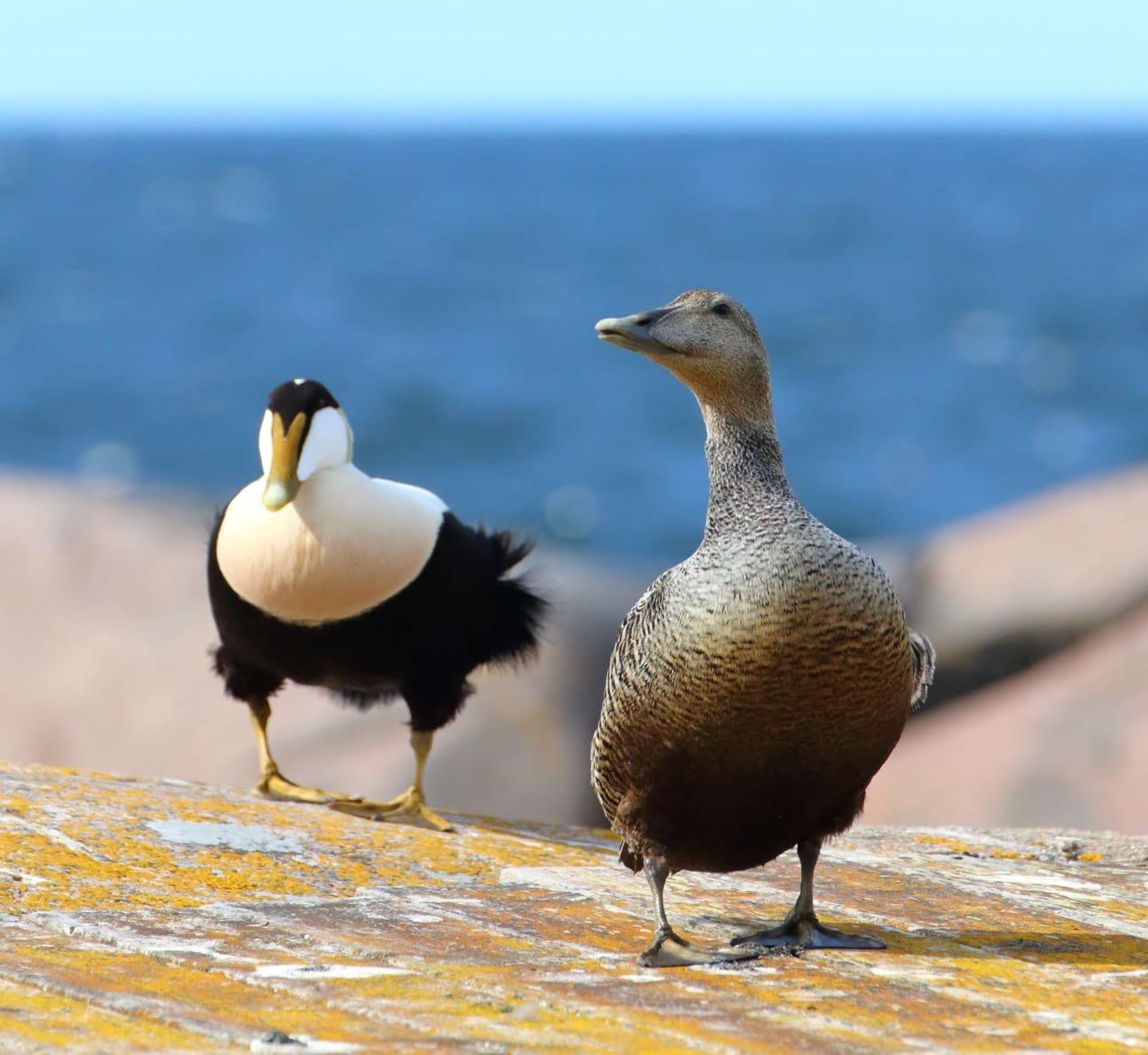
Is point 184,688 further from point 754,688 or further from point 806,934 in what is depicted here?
point 754,688

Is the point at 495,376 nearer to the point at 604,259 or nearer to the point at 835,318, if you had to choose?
the point at 835,318

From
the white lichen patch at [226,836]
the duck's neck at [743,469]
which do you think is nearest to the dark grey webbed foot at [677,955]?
the duck's neck at [743,469]

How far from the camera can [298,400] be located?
6.02 metres

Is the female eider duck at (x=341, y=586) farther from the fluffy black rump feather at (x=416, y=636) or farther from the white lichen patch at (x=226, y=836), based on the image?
the white lichen patch at (x=226, y=836)

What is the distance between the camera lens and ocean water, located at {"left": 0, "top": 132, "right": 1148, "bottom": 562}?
28594 mm

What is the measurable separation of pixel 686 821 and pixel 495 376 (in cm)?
3307

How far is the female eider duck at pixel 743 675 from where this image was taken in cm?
383

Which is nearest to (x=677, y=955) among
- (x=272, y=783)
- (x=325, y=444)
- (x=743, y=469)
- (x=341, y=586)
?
(x=743, y=469)

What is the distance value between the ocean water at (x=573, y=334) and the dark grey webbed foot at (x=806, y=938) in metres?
12.5

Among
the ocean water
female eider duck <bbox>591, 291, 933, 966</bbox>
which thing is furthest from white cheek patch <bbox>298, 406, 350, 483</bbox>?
the ocean water

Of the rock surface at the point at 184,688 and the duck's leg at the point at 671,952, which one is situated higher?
the rock surface at the point at 184,688

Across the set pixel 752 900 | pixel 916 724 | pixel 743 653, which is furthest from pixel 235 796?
pixel 916 724

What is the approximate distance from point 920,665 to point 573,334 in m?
38.4

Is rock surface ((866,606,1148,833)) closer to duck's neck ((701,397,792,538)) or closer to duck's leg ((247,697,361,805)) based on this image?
duck's leg ((247,697,361,805))
